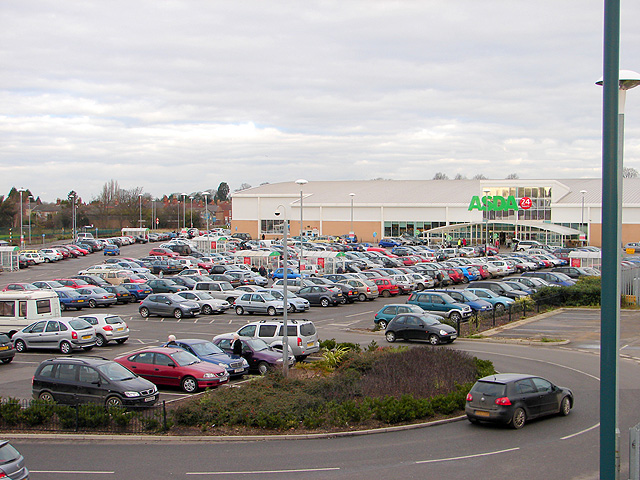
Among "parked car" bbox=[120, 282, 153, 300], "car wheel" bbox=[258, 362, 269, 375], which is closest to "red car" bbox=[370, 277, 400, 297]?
"parked car" bbox=[120, 282, 153, 300]

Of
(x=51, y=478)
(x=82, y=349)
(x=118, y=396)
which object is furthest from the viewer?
(x=82, y=349)

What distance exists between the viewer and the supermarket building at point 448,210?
3391 inches

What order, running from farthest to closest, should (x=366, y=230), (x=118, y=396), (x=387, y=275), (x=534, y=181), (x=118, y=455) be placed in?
(x=366, y=230) → (x=534, y=181) → (x=387, y=275) → (x=118, y=396) → (x=118, y=455)

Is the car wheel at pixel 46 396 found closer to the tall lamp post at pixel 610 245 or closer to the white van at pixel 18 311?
the white van at pixel 18 311

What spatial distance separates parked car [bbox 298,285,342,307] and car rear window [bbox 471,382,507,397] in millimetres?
26766

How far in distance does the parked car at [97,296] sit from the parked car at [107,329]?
42.9ft

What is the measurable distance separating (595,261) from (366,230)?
4887cm

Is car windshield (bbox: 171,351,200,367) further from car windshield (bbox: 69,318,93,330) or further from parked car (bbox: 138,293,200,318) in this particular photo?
parked car (bbox: 138,293,200,318)

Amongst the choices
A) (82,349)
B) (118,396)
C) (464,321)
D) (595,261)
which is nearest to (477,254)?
(595,261)

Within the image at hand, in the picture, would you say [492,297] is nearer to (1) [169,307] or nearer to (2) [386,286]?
(2) [386,286]

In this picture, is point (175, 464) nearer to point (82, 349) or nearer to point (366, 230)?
point (82, 349)

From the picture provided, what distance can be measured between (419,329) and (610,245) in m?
21.8

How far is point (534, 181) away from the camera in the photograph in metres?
88.4

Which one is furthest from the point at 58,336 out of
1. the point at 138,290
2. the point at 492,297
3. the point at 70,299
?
the point at 492,297
